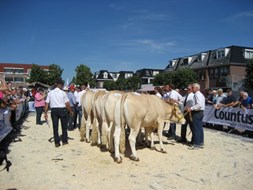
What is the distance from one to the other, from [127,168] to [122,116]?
1530 millimetres

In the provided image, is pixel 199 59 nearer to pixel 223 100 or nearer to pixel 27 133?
pixel 223 100

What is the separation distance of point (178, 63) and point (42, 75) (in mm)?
34975

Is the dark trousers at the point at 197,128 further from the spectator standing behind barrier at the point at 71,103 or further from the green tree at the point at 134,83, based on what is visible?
the green tree at the point at 134,83

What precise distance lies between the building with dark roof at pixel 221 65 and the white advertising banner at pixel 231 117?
32.2 metres

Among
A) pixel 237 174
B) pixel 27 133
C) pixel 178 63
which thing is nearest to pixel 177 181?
pixel 237 174

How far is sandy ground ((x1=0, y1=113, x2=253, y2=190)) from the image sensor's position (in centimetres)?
586

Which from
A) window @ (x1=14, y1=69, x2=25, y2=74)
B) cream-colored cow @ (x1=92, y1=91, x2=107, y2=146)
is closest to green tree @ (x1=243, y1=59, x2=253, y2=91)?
cream-colored cow @ (x1=92, y1=91, x2=107, y2=146)

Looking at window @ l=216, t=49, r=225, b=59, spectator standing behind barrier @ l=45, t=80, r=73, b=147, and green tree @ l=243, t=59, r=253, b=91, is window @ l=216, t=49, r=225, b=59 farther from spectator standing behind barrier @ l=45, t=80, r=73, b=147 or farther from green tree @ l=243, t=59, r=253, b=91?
spectator standing behind barrier @ l=45, t=80, r=73, b=147

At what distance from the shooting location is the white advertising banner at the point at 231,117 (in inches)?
464

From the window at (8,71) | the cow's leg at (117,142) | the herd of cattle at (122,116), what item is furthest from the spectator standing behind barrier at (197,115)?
the window at (8,71)

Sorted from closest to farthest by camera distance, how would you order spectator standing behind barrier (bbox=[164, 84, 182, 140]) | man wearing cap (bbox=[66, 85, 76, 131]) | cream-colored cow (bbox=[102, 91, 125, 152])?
cream-colored cow (bbox=[102, 91, 125, 152]) → spectator standing behind barrier (bbox=[164, 84, 182, 140]) → man wearing cap (bbox=[66, 85, 76, 131])

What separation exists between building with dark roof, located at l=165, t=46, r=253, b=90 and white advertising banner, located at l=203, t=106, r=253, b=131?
32.2m

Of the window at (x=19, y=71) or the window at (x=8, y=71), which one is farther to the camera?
the window at (x=19, y=71)

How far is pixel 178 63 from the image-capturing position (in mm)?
68250
